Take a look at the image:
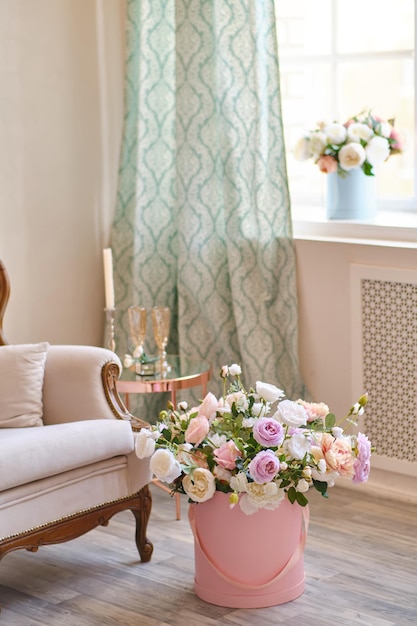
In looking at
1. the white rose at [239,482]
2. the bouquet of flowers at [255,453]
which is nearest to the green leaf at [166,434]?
the bouquet of flowers at [255,453]

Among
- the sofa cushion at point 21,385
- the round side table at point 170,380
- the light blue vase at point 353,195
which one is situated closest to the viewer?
the sofa cushion at point 21,385

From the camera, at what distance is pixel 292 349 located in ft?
13.4

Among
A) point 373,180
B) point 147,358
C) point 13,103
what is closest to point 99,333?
point 147,358

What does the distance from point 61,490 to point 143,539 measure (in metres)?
0.39

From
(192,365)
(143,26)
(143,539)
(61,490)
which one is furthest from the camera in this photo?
(143,26)

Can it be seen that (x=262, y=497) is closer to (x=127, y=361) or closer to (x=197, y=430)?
(x=197, y=430)

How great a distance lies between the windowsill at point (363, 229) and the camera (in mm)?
3873

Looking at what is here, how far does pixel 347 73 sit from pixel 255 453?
198 cm

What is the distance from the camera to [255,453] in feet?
9.55

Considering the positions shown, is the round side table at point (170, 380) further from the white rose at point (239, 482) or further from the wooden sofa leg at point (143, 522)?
the white rose at point (239, 482)

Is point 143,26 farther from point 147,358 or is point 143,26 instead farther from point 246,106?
point 147,358

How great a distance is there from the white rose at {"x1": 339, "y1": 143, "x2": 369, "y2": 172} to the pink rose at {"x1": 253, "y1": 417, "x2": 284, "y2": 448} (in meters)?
1.46

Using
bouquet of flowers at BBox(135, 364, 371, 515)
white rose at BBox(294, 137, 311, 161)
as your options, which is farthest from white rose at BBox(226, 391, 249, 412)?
white rose at BBox(294, 137, 311, 161)

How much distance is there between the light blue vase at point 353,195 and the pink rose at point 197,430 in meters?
1.46
